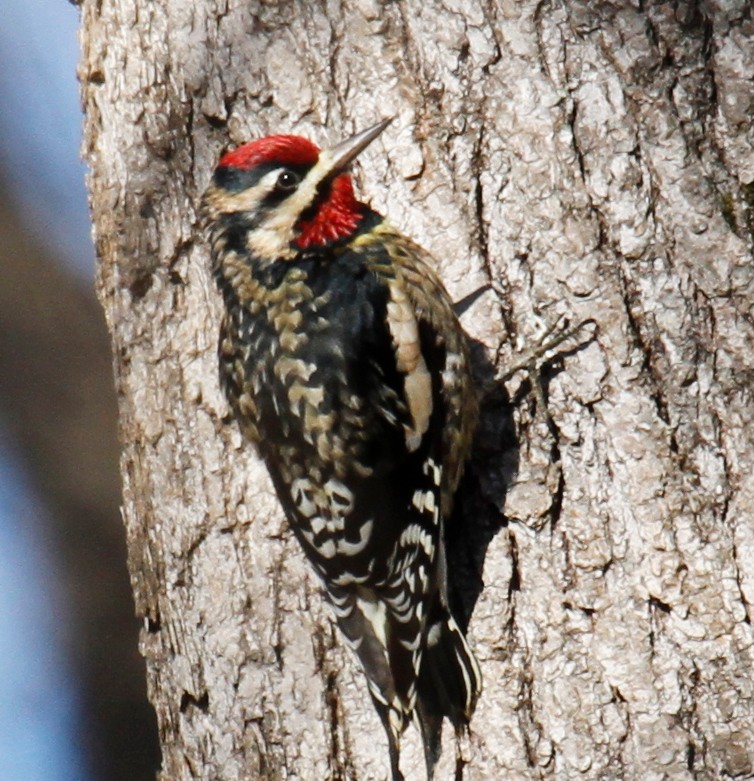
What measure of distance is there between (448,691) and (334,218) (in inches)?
55.9

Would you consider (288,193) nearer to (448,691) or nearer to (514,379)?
(514,379)

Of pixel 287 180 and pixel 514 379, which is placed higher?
pixel 287 180

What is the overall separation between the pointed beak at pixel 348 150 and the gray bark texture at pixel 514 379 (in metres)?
0.13

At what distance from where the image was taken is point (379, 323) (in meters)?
3.38

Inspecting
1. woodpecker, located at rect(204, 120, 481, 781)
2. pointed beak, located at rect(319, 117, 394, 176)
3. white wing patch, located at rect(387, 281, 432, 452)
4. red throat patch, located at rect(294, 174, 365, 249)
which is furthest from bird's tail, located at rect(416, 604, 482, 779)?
pointed beak, located at rect(319, 117, 394, 176)

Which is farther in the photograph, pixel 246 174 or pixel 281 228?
pixel 281 228

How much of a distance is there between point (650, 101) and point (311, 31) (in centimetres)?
102

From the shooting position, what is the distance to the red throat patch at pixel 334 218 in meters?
3.49

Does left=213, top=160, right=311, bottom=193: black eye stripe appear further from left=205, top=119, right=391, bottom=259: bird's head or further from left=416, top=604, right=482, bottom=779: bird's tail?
left=416, top=604, right=482, bottom=779: bird's tail

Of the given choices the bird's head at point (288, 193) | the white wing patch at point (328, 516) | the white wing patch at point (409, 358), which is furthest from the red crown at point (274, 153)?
the white wing patch at point (328, 516)

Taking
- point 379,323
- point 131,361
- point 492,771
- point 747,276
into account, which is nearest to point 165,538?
point 131,361

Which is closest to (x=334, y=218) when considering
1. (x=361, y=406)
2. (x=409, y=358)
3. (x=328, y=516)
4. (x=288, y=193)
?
(x=288, y=193)

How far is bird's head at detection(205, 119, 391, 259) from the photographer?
3344 millimetres

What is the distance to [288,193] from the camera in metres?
3.55
